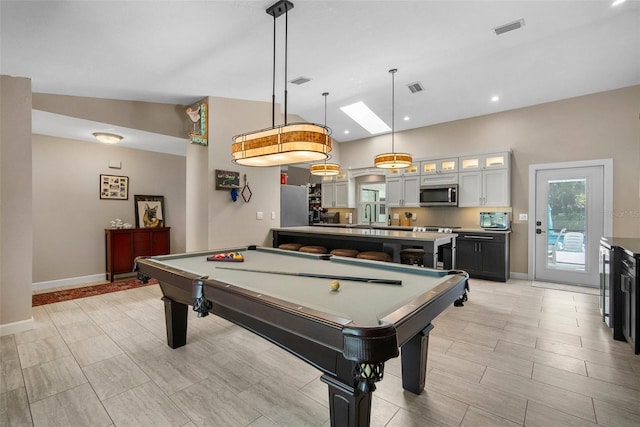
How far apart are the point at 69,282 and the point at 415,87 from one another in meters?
6.59

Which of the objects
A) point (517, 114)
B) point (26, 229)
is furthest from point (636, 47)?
point (26, 229)

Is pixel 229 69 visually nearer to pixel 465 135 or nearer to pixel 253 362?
pixel 253 362

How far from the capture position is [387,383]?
215 cm

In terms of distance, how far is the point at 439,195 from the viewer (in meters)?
5.93

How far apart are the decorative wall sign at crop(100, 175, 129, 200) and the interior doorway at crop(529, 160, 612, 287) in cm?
737

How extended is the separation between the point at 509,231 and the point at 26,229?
6.80 metres

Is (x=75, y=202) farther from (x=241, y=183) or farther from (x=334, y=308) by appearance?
(x=334, y=308)

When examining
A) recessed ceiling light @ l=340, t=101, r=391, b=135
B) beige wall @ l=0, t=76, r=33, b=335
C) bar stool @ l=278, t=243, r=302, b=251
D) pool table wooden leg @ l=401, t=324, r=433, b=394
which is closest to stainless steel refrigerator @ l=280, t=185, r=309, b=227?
bar stool @ l=278, t=243, r=302, b=251

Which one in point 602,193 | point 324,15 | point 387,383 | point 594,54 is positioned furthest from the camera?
point 602,193

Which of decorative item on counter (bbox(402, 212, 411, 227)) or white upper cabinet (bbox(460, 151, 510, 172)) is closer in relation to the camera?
white upper cabinet (bbox(460, 151, 510, 172))


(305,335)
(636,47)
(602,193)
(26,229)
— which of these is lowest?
(305,335)

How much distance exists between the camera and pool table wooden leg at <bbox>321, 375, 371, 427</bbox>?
1265mm

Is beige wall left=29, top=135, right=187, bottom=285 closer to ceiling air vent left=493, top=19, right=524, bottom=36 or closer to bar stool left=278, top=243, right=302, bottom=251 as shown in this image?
bar stool left=278, top=243, right=302, bottom=251

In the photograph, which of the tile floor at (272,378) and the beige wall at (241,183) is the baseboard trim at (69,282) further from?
the beige wall at (241,183)
